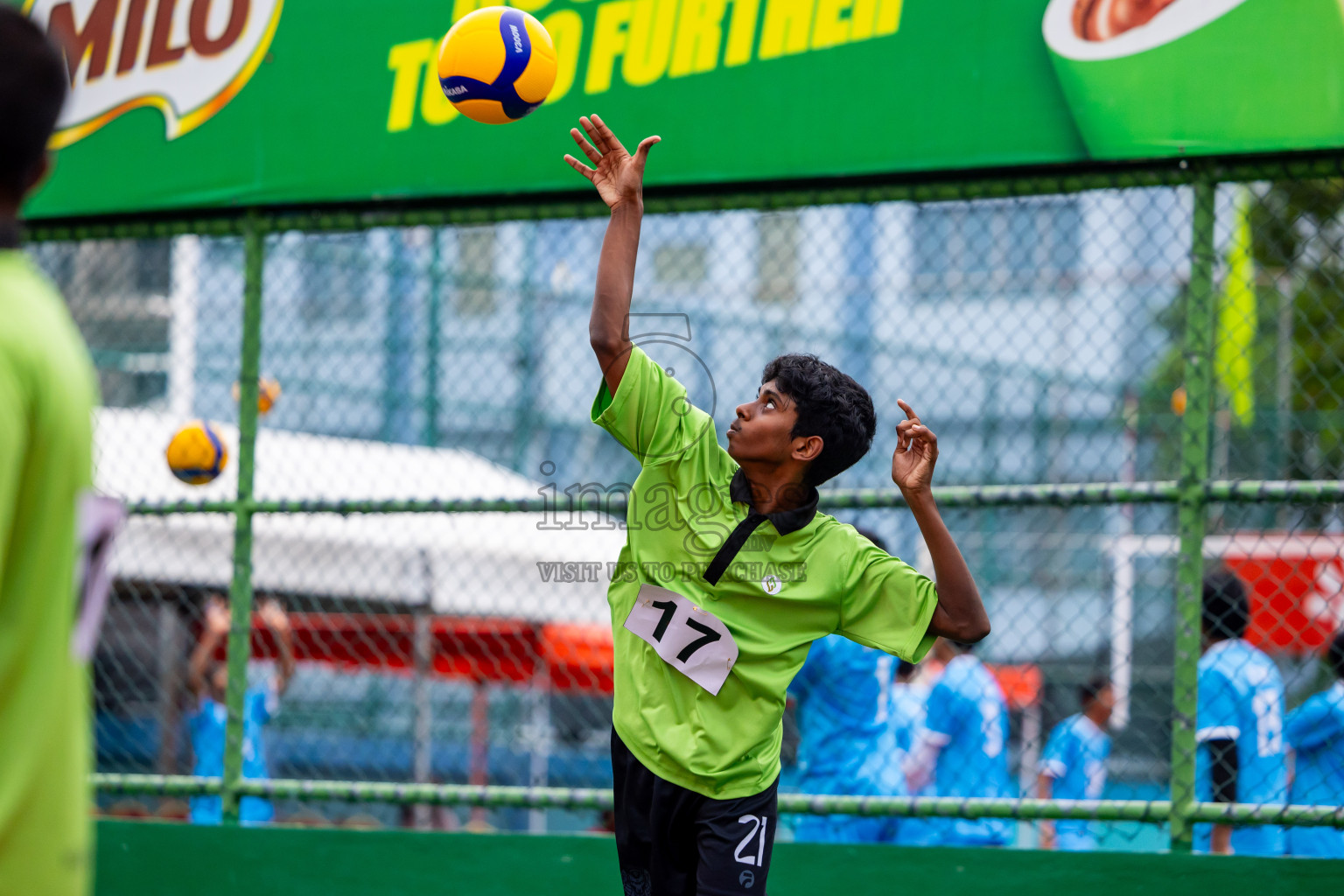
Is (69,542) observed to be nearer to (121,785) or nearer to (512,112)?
(512,112)

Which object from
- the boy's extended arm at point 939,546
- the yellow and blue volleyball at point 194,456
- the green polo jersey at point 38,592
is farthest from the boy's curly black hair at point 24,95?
the yellow and blue volleyball at point 194,456

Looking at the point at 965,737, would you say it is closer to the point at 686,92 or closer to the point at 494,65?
the point at 686,92

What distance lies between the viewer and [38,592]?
5.40 feet

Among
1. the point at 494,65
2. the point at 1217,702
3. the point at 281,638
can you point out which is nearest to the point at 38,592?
the point at 494,65

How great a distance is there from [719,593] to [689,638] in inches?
6.1

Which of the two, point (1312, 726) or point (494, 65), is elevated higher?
point (494, 65)

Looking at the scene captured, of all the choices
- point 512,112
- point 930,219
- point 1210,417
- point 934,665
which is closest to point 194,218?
point 512,112

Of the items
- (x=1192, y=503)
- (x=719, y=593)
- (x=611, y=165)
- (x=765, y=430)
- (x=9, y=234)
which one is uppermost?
(x=611, y=165)

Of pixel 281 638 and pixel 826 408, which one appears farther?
pixel 281 638

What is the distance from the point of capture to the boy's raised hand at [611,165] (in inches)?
130

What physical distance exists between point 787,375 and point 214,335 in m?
11.8

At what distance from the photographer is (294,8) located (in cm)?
534

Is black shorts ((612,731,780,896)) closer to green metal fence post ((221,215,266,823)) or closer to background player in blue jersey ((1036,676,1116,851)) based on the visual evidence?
green metal fence post ((221,215,266,823))

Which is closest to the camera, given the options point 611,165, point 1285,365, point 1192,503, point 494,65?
point 611,165
